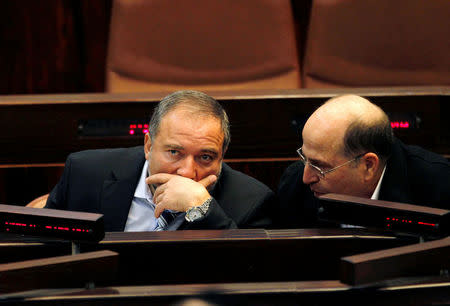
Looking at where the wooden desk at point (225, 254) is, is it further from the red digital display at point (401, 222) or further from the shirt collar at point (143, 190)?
the shirt collar at point (143, 190)

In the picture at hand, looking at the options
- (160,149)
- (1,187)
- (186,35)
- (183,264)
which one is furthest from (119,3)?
(183,264)

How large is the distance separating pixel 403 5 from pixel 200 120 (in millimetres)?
782

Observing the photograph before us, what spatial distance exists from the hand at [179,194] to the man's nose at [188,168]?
24 millimetres

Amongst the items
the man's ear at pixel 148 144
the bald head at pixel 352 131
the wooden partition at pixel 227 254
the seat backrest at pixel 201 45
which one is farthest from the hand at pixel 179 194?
the seat backrest at pixel 201 45

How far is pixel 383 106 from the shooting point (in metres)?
1.20

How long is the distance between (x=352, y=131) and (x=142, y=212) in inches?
13.6

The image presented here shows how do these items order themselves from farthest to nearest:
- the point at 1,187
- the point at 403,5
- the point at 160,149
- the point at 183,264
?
1. the point at 403,5
2. the point at 1,187
3. the point at 160,149
4. the point at 183,264

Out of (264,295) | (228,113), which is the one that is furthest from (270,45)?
(264,295)

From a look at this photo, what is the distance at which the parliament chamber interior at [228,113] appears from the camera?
1.50ft

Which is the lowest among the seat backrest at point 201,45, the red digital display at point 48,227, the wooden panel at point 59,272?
the wooden panel at point 59,272

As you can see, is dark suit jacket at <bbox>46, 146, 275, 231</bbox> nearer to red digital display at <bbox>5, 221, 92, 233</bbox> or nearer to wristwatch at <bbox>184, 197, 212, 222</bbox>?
wristwatch at <bbox>184, 197, 212, 222</bbox>

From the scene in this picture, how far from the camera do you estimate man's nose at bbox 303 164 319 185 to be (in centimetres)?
102

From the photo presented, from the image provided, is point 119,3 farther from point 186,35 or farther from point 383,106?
point 383,106

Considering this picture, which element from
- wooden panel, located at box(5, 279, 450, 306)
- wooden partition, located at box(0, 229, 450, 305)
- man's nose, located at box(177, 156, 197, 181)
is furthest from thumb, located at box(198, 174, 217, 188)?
wooden panel, located at box(5, 279, 450, 306)
